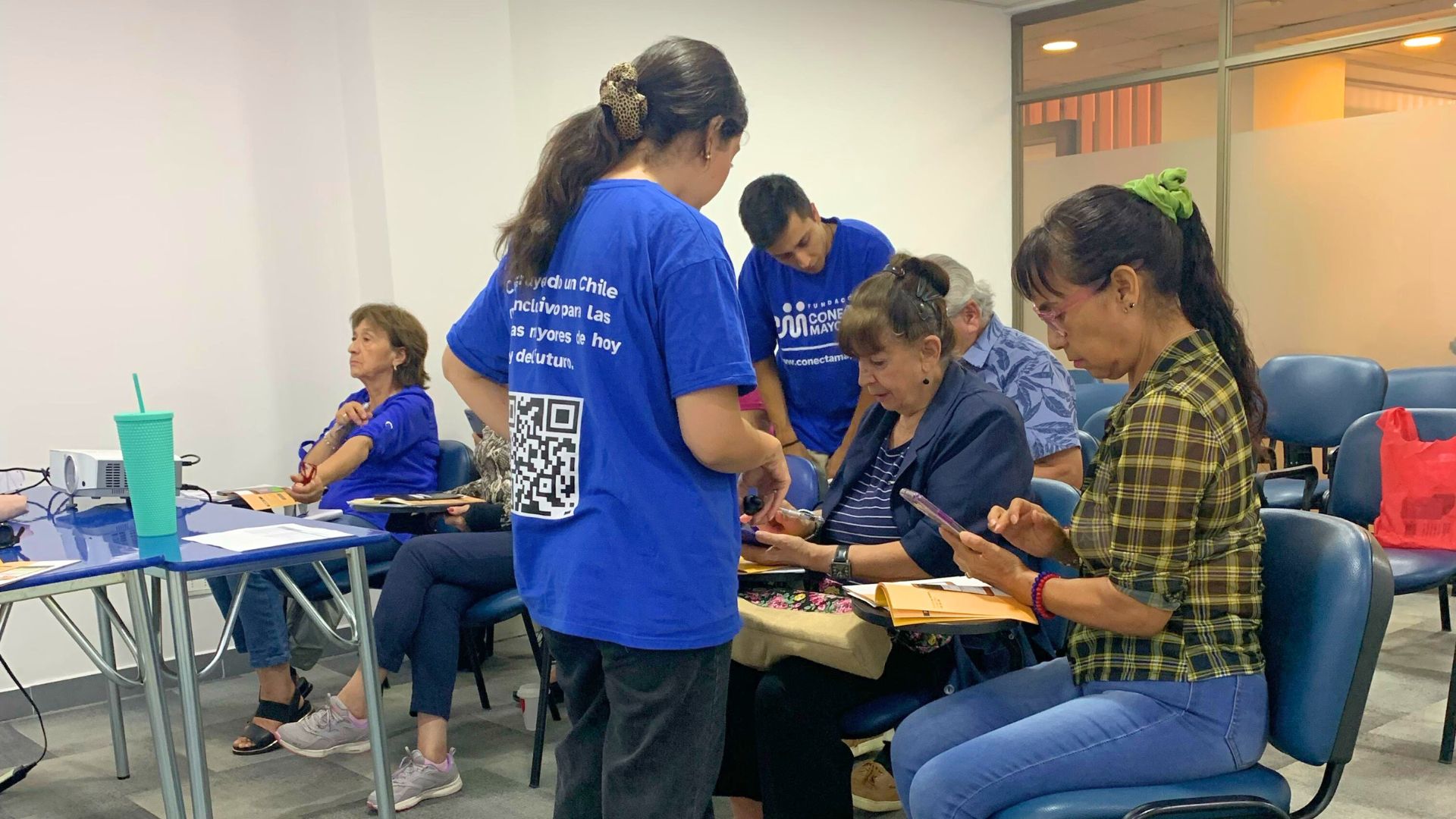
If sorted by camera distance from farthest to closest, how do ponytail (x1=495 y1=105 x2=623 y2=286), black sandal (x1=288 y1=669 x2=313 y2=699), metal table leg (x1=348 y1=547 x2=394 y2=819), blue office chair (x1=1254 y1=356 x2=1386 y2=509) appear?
1. blue office chair (x1=1254 y1=356 x2=1386 y2=509)
2. black sandal (x1=288 y1=669 x2=313 y2=699)
3. metal table leg (x1=348 y1=547 x2=394 y2=819)
4. ponytail (x1=495 y1=105 x2=623 y2=286)

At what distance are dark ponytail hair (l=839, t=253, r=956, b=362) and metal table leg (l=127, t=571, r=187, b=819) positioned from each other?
1.40 m

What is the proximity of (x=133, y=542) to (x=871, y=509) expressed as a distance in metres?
1.51

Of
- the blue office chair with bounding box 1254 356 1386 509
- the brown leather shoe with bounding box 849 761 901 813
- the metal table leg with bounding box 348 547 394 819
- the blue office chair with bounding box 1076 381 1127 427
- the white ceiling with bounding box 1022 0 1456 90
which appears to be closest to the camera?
the metal table leg with bounding box 348 547 394 819

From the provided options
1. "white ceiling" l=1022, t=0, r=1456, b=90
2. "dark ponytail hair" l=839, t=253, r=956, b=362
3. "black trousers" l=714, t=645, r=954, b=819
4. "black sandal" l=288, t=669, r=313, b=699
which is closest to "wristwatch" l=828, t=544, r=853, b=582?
"black trousers" l=714, t=645, r=954, b=819

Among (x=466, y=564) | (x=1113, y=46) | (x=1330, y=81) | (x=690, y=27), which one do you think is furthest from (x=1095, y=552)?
(x=1113, y=46)

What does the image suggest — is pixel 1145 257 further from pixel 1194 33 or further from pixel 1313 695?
pixel 1194 33

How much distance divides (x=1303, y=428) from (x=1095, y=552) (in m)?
3.37

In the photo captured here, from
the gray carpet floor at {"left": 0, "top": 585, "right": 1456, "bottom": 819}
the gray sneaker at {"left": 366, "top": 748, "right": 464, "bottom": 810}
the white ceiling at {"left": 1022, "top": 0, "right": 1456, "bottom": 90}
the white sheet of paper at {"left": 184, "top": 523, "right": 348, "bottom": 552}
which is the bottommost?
the gray carpet floor at {"left": 0, "top": 585, "right": 1456, "bottom": 819}

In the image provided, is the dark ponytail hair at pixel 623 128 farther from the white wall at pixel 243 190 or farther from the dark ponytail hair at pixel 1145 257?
the white wall at pixel 243 190

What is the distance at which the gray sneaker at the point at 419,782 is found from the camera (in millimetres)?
2930

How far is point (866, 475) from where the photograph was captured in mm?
2328

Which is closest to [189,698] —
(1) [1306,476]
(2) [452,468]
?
(2) [452,468]

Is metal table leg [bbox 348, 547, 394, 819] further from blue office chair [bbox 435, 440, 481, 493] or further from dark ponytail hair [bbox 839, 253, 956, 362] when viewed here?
blue office chair [bbox 435, 440, 481, 493]

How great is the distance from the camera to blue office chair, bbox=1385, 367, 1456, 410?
4324mm
